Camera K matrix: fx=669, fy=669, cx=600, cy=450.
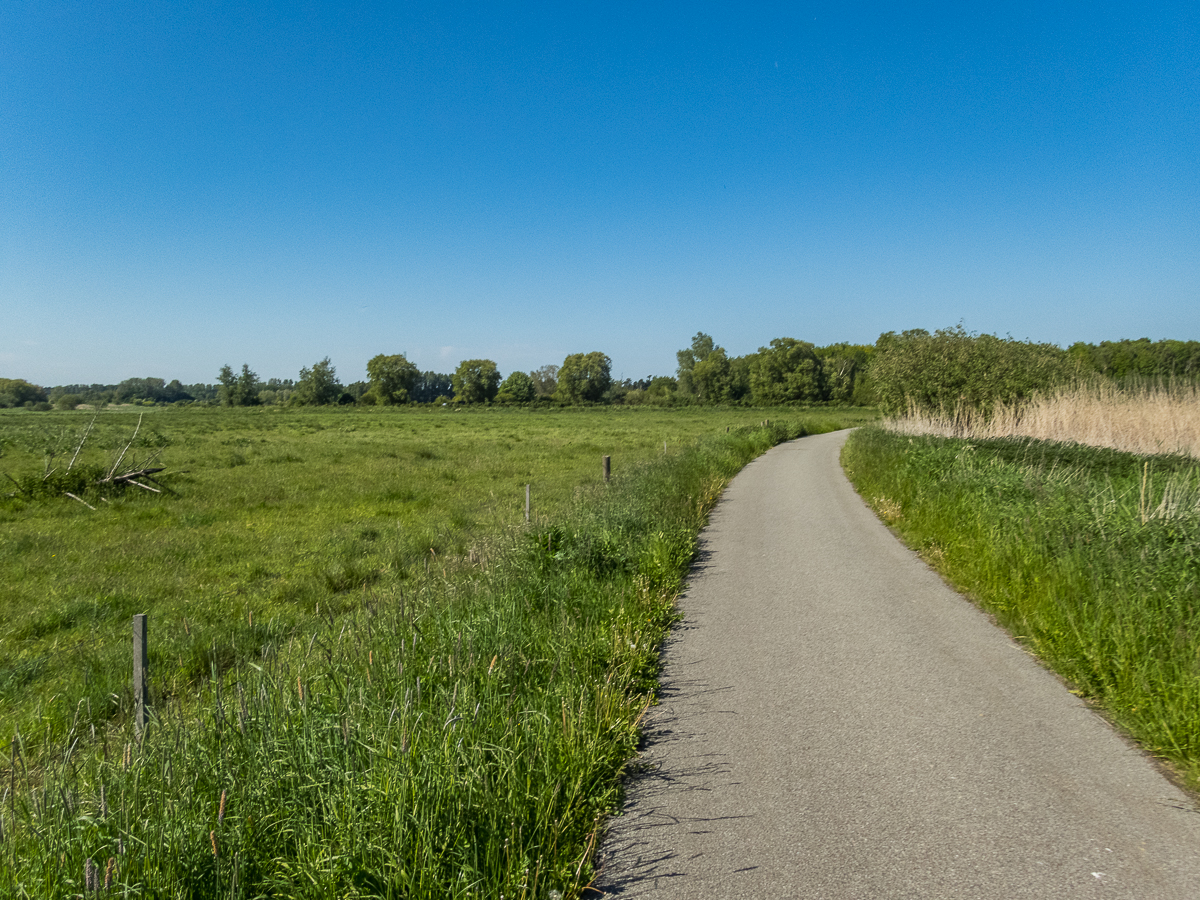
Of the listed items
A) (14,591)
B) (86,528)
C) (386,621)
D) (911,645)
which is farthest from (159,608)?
(911,645)

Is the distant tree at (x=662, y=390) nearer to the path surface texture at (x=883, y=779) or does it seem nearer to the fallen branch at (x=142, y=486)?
the fallen branch at (x=142, y=486)

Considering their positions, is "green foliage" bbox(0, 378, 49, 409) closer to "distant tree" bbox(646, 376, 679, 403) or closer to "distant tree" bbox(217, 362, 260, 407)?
"distant tree" bbox(217, 362, 260, 407)

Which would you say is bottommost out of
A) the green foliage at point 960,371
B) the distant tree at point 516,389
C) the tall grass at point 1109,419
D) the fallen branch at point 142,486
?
the fallen branch at point 142,486

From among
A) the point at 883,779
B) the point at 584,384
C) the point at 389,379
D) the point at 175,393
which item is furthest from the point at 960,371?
the point at 175,393

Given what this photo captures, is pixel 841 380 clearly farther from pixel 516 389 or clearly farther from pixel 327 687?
Result: pixel 327 687

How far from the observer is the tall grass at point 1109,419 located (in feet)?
46.6

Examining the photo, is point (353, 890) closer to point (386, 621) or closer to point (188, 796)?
point (188, 796)

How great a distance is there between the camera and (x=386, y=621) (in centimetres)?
605

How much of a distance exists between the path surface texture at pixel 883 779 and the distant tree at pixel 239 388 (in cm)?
13756

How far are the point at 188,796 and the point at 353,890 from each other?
3.20 feet

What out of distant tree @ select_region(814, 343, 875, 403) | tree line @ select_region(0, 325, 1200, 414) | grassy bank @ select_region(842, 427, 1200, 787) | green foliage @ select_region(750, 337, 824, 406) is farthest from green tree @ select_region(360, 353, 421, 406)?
grassy bank @ select_region(842, 427, 1200, 787)

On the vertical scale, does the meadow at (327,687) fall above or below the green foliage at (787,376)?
below

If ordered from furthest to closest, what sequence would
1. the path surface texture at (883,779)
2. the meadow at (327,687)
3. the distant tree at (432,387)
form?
the distant tree at (432,387)
the path surface texture at (883,779)
the meadow at (327,687)

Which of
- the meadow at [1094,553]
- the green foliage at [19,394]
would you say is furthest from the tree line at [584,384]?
the meadow at [1094,553]
